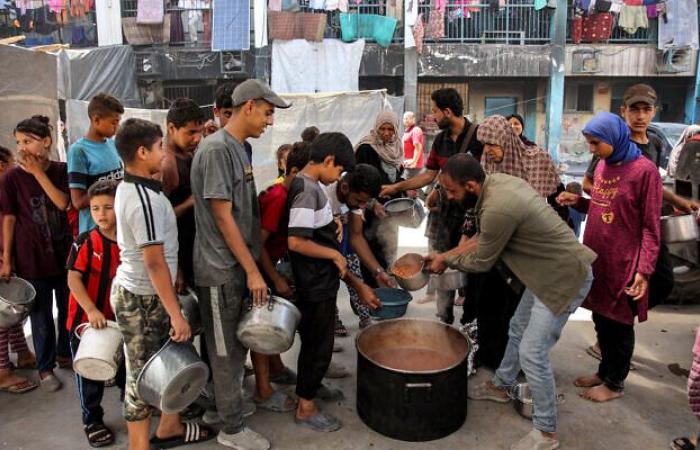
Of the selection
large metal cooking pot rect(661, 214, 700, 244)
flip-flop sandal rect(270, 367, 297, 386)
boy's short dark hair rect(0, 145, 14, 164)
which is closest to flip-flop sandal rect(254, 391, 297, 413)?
flip-flop sandal rect(270, 367, 297, 386)

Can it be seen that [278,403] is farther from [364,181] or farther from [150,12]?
[150,12]

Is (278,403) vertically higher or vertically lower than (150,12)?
lower

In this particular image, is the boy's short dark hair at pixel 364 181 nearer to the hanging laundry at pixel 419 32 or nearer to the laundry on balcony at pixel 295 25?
the laundry on balcony at pixel 295 25

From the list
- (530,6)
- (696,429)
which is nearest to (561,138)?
(530,6)

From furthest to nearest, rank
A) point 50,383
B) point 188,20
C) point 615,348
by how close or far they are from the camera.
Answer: point 188,20
point 50,383
point 615,348

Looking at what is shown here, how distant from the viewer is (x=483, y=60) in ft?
53.2

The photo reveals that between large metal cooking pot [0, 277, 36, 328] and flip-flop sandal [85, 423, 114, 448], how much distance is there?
3.03 ft

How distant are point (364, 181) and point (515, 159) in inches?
42.4

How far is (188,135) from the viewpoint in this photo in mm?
3156

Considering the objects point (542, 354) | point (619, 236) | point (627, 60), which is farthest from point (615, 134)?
point (627, 60)

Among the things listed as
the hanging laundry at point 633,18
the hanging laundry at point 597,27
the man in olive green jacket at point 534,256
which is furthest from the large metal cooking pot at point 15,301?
the hanging laundry at point 633,18

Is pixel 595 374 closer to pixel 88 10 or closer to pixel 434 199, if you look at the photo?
pixel 434 199

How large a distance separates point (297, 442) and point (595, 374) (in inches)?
84.6

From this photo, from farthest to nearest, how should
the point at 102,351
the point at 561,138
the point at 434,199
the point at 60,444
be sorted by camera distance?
the point at 561,138 → the point at 434,199 → the point at 60,444 → the point at 102,351
